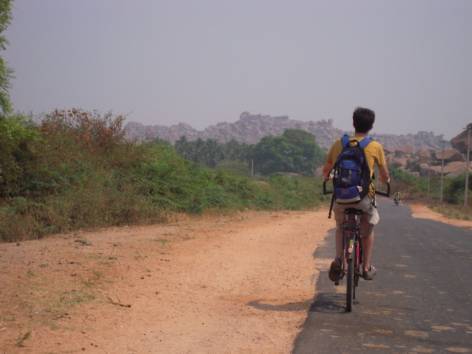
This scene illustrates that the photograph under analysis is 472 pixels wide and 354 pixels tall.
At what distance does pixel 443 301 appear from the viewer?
20.2ft

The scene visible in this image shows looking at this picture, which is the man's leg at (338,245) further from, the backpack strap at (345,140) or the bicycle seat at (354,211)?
the backpack strap at (345,140)

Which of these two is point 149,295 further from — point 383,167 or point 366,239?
point 383,167

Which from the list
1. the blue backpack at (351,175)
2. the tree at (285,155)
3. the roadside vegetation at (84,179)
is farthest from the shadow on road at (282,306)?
the tree at (285,155)

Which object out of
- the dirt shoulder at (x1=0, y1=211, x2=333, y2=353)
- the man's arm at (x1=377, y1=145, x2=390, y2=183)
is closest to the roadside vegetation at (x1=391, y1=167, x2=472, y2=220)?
the dirt shoulder at (x1=0, y1=211, x2=333, y2=353)

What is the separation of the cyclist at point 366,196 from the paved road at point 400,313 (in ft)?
1.52

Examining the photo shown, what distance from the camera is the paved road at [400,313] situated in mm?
4561

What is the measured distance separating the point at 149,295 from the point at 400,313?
9.01ft

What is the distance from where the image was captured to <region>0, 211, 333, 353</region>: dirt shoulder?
4641mm

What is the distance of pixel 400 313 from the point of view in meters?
5.56

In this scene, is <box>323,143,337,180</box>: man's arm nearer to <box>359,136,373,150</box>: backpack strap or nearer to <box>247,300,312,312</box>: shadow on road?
<box>359,136,373,150</box>: backpack strap

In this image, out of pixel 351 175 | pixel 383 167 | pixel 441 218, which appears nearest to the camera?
pixel 351 175

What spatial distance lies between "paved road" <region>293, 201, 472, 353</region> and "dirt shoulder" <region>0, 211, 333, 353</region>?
259 mm

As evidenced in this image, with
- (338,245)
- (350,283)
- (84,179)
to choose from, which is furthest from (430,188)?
(350,283)

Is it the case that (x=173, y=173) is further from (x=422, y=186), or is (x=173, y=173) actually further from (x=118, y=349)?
(x=422, y=186)
